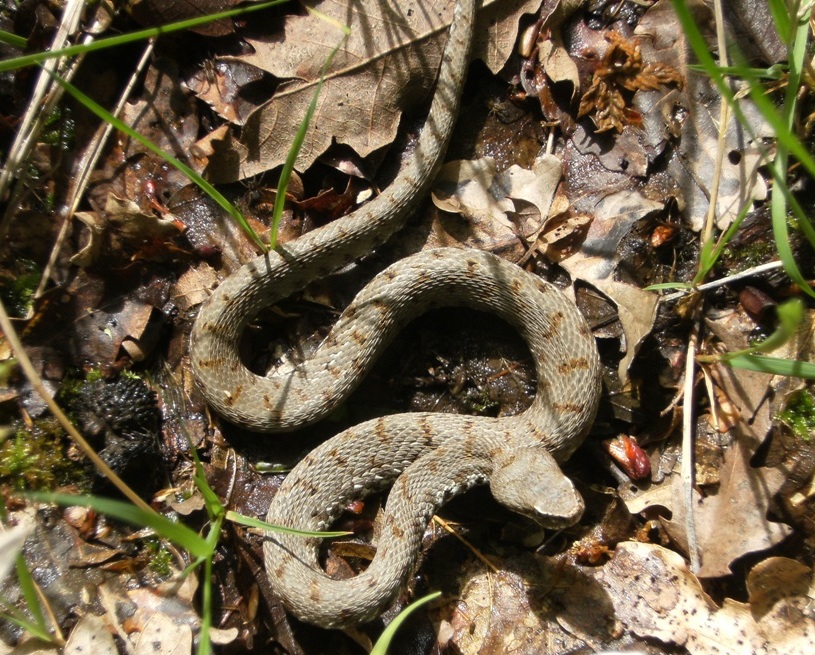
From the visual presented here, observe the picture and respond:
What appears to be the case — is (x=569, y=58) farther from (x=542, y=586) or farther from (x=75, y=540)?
(x=75, y=540)

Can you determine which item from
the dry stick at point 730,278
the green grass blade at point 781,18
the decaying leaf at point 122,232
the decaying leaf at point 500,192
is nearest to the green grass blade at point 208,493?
the decaying leaf at point 122,232

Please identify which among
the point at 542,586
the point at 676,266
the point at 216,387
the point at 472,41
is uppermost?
the point at 472,41

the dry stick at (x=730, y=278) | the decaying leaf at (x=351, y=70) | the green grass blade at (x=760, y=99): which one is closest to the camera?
the green grass blade at (x=760, y=99)

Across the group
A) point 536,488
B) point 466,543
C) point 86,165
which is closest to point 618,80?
point 536,488

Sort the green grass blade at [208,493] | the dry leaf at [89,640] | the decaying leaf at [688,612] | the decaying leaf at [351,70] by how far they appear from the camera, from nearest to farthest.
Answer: the green grass blade at [208,493], the decaying leaf at [688,612], the dry leaf at [89,640], the decaying leaf at [351,70]

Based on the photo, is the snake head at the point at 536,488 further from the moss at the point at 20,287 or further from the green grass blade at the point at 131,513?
the moss at the point at 20,287

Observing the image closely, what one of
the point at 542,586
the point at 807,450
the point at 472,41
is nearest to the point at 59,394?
the point at 542,586

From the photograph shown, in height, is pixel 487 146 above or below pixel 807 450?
above

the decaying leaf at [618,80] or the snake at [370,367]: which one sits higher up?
the decaying leaf at [618,80]
